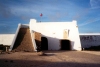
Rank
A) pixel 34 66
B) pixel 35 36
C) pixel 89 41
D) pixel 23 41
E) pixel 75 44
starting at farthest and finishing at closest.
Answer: pixel 89 41
pixel 75 44
pixel 35 36
pixel 23 41
pixel 34 66

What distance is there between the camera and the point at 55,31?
2598cm

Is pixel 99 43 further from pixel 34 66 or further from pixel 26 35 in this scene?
pixel 34 66

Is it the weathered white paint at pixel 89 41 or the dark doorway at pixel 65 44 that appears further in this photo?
the weathered white paint at pixel 89 41

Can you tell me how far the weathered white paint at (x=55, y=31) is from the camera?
2536 centimetres

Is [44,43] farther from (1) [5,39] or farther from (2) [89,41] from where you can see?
(1) [5,39]

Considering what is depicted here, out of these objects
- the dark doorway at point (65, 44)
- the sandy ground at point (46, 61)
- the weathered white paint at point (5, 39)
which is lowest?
the sandy ground at point (46, 61)

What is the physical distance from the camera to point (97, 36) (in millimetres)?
31016

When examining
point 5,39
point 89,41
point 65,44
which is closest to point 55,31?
point 65,44

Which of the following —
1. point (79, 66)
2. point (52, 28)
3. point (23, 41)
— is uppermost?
point (52, 28)

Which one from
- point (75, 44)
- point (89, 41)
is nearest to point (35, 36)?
point (75, 44)

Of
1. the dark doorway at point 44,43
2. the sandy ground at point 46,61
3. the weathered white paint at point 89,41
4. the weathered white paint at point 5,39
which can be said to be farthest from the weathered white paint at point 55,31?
the sandy ground at point 46,61

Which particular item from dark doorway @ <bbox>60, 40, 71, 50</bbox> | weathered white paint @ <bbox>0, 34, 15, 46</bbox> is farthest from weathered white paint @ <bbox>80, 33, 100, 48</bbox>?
weathered white paint @ <bbox>0, 34, 15, 46</bbox>

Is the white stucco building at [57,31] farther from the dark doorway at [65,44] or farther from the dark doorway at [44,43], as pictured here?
the dark doorway at [65,44]

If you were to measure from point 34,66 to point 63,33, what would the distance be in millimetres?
17019
